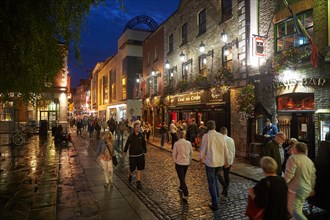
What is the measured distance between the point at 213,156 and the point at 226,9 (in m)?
12.1

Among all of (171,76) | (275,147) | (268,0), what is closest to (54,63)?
(275,147)

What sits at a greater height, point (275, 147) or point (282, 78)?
point (282, 78)

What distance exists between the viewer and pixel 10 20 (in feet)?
16.0

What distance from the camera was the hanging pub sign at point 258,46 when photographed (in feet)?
40.8

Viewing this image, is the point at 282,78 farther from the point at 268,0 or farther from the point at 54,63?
the point at 54,63

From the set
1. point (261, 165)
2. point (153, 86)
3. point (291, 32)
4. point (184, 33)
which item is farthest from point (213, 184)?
point (153, 86)

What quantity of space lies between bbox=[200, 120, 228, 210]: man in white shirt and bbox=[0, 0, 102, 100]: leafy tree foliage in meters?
3.53

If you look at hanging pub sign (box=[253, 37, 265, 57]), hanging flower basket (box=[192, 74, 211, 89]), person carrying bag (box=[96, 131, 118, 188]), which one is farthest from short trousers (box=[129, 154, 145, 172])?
hanging flower basket (box=[192, 74, 211, 89])

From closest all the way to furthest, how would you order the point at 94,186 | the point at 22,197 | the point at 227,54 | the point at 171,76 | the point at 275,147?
the point at 275,147, the point at 22,197, the point at 94,186, the point at 227,54, the point at 171,76

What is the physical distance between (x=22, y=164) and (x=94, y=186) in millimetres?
5171

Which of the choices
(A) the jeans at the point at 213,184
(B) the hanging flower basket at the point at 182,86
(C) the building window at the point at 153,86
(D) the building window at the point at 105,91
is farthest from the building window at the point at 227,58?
(D) the building window at the point at 105,91

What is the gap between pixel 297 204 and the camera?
4.68 m

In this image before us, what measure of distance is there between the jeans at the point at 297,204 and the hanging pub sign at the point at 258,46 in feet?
28.8

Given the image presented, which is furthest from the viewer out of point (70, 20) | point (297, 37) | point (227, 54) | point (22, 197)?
point (227, 54)
